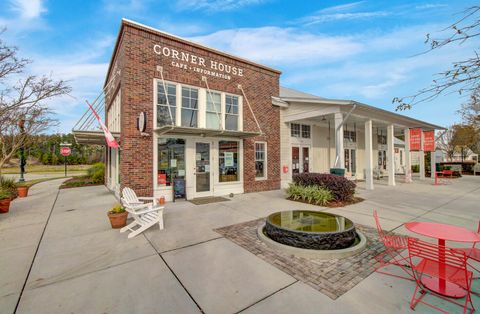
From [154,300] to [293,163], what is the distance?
1114 cm

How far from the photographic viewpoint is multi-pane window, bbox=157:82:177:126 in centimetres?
828

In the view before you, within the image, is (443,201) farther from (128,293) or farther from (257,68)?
(128,293)

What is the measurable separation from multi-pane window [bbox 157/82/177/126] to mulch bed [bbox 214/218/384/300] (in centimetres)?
564

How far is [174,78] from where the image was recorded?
855 centimetres

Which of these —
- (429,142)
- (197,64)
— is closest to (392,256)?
(197,64)

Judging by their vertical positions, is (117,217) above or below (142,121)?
below

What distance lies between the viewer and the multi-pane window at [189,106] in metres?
8.83

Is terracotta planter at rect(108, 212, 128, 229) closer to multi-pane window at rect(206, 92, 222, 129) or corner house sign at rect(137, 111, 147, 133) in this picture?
corner house sign at rect(137, 111, 147, 133)

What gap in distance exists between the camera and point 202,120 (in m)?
9.13

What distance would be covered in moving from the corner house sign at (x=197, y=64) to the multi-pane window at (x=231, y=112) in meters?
1.01

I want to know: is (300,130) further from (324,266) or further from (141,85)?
(324,266)

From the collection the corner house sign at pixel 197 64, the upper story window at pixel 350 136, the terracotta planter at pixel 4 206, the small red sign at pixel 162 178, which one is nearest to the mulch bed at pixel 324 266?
the small red sign at pixel 162 178

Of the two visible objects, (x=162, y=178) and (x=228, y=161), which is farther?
(x=228, y=161)

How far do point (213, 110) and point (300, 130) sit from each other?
626 cm
